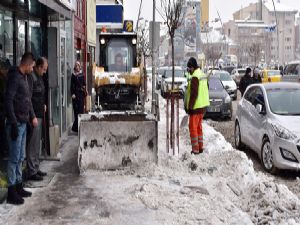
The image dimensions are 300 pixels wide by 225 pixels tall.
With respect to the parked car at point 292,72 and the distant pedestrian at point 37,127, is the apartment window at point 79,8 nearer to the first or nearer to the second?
the distant pedestrian at point 37,127

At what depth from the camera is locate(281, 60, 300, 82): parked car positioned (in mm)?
24391

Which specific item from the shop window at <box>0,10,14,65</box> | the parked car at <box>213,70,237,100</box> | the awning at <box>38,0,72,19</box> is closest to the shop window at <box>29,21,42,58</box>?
the awning at <box>38,0,72,19</box>

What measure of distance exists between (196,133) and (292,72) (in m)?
15.5

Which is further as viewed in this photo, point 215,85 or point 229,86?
point 229,86

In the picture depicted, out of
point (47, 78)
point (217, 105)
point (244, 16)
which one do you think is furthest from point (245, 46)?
point (47, 78)

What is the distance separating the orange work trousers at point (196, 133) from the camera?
35.8 ft

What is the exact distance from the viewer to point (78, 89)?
13.6 metres

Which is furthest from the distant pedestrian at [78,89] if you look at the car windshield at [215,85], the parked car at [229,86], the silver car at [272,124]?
the parked car at [229,86]

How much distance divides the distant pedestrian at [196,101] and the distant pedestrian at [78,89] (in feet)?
11.0

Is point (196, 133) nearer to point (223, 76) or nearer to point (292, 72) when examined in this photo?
point (292, 72)

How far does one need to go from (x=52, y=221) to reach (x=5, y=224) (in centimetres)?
52

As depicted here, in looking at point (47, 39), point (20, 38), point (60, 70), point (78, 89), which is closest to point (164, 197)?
point (20, 38)

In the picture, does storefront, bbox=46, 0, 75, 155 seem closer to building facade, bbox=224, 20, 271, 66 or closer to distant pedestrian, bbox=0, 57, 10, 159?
distant pedestrian, bbox=0, 57, 10, 159

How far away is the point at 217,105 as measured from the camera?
63.4 feet
